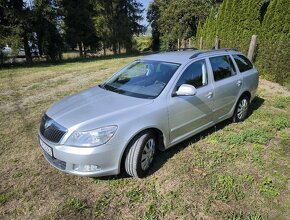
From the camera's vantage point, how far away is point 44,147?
130 inches

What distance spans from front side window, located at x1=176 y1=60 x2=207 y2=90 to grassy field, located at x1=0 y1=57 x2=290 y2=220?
109 centimetres

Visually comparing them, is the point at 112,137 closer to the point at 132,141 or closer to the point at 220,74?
the point at 132,141

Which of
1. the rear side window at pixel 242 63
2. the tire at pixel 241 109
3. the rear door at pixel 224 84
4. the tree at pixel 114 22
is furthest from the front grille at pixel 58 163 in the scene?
the tree at pixel 114 22

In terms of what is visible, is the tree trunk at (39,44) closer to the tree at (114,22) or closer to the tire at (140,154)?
the tree at (114,22)

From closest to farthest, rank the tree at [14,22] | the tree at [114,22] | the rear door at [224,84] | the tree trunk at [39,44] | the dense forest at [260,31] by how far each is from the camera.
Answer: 1. the rear door at [224,84]
2. the dense forest at [260,31]
3. the tree at [14,22]
4. the tree trunk at [39,44]
5. the tree at [114,22]

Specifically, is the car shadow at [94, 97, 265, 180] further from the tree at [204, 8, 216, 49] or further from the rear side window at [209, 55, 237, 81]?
the tree at [204, 8, 216, 49]

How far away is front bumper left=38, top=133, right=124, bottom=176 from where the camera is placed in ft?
9.62

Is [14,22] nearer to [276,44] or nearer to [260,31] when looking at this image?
[260,31]

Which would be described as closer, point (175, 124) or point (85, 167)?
point (85, 167)

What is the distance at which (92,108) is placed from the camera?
132 inches

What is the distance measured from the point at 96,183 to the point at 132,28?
114ft

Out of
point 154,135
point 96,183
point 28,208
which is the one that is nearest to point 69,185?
point 96,183

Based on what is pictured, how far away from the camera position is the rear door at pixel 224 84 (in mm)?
4441

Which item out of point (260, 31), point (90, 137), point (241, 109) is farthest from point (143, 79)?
point (260, 31)
